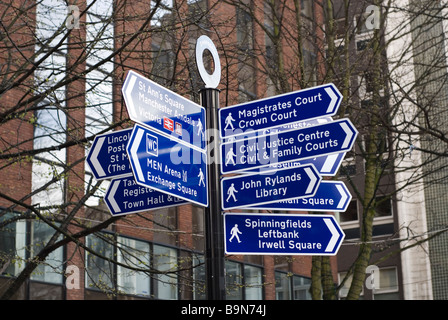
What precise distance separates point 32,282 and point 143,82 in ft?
44.7

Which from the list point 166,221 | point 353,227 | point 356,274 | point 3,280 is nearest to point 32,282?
point 3,280

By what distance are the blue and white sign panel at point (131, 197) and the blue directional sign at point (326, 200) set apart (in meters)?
0.85

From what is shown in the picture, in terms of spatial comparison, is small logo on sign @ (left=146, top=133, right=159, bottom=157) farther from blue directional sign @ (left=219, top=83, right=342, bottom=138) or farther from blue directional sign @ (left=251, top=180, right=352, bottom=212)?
blue directional sign @ (left=251, top=180, right=352, bottom=212)

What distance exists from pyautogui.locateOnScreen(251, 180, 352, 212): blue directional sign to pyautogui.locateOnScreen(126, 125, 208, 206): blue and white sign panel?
2.39ft

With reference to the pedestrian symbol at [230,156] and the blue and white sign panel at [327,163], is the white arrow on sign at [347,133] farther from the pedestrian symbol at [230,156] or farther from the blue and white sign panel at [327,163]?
the pedestrian symbol at [230,156]

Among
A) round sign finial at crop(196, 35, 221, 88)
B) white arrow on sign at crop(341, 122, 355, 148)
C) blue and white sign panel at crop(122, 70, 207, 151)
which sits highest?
round sign finial at crop(196, 35, 221, 88)

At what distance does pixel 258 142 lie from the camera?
20.0ft

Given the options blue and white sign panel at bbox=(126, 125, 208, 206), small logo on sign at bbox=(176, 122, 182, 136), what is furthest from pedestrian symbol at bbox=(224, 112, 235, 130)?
small logo on sign at bbox=(176, 122, 182, 136)

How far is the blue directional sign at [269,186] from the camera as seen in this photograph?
5.87 metres

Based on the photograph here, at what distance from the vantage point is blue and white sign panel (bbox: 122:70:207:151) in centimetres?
543

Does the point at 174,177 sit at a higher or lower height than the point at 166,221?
lower

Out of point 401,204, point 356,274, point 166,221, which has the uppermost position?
point 401,204

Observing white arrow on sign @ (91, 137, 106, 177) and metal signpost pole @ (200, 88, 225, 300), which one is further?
white arrow on sign @ (91, 137, 106, 177)

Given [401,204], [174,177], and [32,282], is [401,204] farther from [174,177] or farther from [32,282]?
[174,177]
